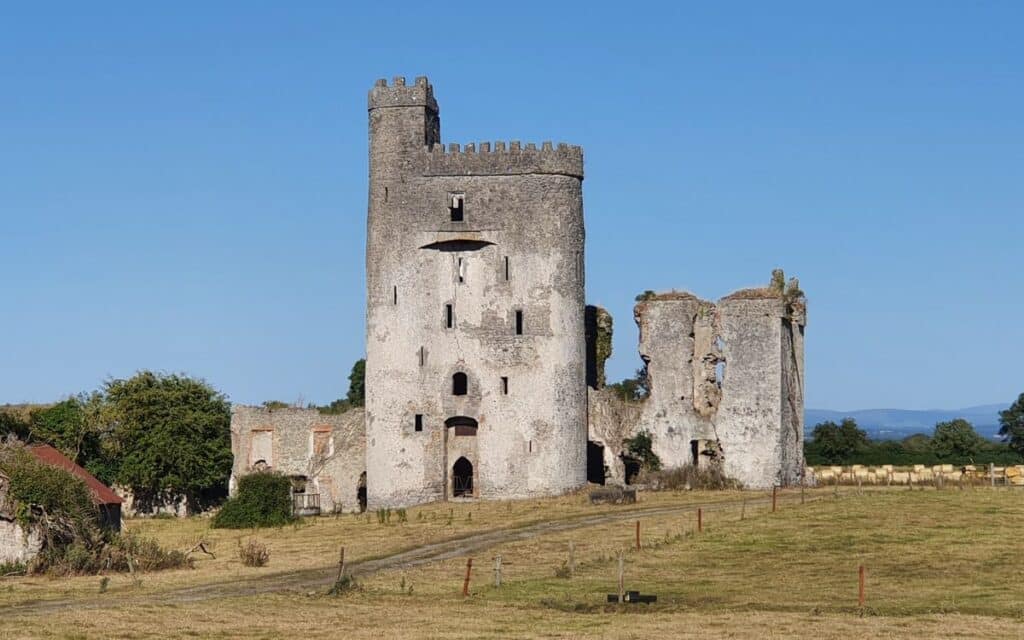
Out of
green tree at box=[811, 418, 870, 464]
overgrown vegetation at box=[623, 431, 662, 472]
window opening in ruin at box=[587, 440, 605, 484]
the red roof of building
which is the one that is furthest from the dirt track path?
green tree at box=[811, 418, 870, 464]

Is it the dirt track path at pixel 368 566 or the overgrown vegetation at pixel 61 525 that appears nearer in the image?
the dirt track path at pixel 368 566

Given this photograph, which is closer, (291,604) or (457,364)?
(291,604)

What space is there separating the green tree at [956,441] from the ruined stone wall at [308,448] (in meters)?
32.1

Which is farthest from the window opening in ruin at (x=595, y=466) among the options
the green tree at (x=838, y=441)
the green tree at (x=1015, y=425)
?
the green tree at (x=1015, y=425)

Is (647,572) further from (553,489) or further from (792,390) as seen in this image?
(792,390)

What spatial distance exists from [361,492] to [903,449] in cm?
3508

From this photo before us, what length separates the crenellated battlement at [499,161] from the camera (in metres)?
64.3

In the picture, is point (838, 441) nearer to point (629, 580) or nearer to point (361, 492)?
point (361, 492)

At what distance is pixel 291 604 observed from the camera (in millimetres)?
38188

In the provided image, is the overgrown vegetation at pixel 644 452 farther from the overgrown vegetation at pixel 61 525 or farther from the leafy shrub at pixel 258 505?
the overgrown vegetation at pixel 61 525

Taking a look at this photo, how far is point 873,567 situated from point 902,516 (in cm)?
912

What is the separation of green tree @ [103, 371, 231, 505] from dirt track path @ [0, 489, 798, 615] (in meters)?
18.0

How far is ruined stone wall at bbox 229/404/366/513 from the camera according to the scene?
67250mm

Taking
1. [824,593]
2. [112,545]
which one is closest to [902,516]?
[824,593]
